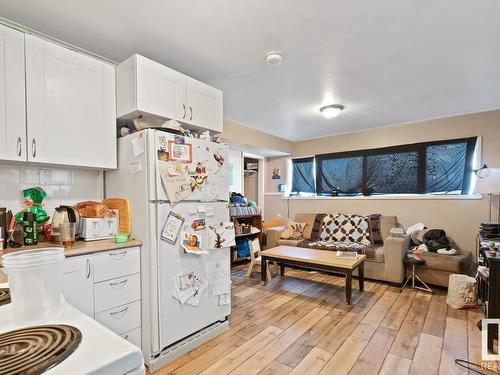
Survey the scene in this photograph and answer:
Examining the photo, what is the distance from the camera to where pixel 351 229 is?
438cm

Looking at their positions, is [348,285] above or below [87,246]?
below

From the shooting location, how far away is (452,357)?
197 cm

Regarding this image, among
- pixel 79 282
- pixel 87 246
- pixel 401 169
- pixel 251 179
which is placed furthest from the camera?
pixel 251 179

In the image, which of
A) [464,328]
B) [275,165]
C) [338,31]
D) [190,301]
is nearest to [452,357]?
[464,328]

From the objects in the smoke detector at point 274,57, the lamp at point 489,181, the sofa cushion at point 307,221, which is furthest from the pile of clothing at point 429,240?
the smoke detector at point 274,57

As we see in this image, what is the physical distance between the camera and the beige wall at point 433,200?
363 cm

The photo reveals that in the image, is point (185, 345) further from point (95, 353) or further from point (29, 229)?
point (95, 353)

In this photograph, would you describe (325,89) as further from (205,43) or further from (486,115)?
(486,115)

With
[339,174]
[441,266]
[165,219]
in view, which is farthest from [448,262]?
[165,219]

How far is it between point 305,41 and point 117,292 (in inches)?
90.0

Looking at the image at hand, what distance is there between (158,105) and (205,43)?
1.97 feet

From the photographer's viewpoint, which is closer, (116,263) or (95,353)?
(95,353)

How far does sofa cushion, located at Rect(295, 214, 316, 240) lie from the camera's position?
4.74 m

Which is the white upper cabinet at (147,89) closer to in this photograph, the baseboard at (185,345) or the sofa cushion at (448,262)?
the baseboard at (185,345)
